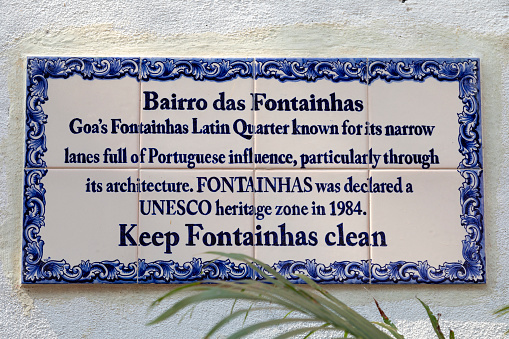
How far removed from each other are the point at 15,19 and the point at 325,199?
5.26 feet

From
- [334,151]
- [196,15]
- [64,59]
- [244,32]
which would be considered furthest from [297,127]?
[64,59]

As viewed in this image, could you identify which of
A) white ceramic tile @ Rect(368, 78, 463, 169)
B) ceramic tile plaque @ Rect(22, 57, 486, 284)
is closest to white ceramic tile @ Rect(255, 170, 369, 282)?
ceramic tile plaque @ Rect(22, 57, 486, 284)

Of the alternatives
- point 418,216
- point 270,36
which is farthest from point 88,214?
point 418,216

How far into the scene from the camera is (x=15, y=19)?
262 cm

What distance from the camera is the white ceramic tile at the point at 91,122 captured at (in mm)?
2518

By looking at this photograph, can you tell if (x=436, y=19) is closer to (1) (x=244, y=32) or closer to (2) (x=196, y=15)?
(1) (x=244, y=32)

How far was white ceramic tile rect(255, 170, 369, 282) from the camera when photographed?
8.14 feet

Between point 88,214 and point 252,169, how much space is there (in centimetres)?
73

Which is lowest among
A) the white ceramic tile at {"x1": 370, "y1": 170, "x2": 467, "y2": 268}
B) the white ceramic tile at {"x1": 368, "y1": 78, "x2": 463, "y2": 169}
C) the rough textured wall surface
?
the white ceramic tile at {"x1": 370, "y1": 170, "x2": 467, "y2": 268}

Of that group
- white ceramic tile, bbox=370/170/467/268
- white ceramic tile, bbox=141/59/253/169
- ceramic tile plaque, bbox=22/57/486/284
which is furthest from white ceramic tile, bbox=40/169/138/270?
white ceramic tile, bbox=370/170/467/268

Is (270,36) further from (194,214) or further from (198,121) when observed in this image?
(194,214)

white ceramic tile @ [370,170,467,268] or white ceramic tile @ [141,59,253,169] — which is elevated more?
white ceramic tile @ [141,59,253,169]

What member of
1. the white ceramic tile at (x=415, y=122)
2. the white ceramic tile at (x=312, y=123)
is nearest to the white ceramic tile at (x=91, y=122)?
the white ceramic tile at (x=312, y=123)

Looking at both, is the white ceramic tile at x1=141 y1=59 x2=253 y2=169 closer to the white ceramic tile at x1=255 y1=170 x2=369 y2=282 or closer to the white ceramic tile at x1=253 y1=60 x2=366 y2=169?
the white ceramic tile at x1=253 y1=60 x2=366 y2=169
